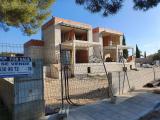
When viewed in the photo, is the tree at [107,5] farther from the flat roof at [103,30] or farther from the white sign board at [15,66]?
the flat roof at [103,30]

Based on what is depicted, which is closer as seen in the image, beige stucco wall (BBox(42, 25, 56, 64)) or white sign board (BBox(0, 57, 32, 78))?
white sign board (BBox(0, 57, 32, 78))

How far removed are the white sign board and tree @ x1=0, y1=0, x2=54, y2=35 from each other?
19.7 ft

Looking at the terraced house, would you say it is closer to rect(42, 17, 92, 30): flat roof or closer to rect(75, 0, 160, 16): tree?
rect(42, 17, 92, 30): flat roof

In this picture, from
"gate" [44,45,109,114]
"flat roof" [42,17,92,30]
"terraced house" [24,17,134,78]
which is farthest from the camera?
"flat roof" [42,17,92,30]

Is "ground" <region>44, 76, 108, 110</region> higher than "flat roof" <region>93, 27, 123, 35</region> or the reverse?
the reverse

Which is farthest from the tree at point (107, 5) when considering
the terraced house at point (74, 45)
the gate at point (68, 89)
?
the terraced house at point (74, 45)

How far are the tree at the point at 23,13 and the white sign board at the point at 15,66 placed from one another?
6.00 meters

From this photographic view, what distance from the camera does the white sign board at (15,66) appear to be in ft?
17.7

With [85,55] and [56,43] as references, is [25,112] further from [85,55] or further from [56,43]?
[85,55]

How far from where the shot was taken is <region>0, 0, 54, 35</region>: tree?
10.8m

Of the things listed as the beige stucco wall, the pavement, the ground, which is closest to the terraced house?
the beige stucco wall

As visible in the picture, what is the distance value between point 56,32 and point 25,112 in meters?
20.0

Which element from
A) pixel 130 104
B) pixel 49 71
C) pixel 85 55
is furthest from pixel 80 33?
pixel 130 104

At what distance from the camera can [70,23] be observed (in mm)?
26188
